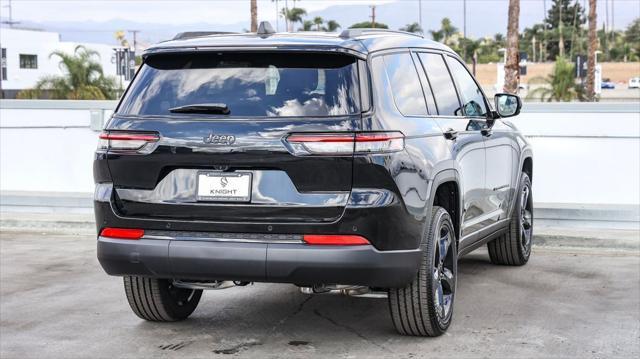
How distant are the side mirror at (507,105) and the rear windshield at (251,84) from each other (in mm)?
2624

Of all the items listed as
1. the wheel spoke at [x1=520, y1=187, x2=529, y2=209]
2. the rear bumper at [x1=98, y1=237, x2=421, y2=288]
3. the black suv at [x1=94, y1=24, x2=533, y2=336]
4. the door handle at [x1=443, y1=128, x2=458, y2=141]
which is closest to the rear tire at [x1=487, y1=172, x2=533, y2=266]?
the wheel spoke at [x1=520, y1=187, x2=529, y2=209]

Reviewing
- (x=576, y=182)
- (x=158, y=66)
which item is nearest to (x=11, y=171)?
(x=576, y=182)

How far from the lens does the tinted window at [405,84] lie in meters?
6.14

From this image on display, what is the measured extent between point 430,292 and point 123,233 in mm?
1862

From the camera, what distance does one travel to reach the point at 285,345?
6273 millimetres

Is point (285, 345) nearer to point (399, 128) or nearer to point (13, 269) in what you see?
point (399, 128)

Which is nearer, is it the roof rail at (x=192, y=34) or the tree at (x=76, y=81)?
the roof rail at (x=192, y=34)

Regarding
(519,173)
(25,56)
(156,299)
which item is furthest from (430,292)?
(25,56)

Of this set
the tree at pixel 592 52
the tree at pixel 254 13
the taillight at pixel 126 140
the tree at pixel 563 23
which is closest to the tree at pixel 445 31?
the tree at pixel 563 23

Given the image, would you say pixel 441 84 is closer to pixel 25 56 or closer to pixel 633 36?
pixel 25 56

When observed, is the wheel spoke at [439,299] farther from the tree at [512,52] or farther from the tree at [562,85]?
the tree at [562,85]

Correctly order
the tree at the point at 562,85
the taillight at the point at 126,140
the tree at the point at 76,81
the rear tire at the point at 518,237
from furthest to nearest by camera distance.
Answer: the tree at the point at 76,81
the tree at the point at 562,85
the rear tire at the point at 518,237
the taillight at the point at 126,140

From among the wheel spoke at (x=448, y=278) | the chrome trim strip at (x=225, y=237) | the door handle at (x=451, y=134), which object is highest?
the door handle at (x=451, y=134)

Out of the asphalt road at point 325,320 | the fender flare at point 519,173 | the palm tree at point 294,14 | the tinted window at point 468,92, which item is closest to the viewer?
the asphalt road at point 325,320
